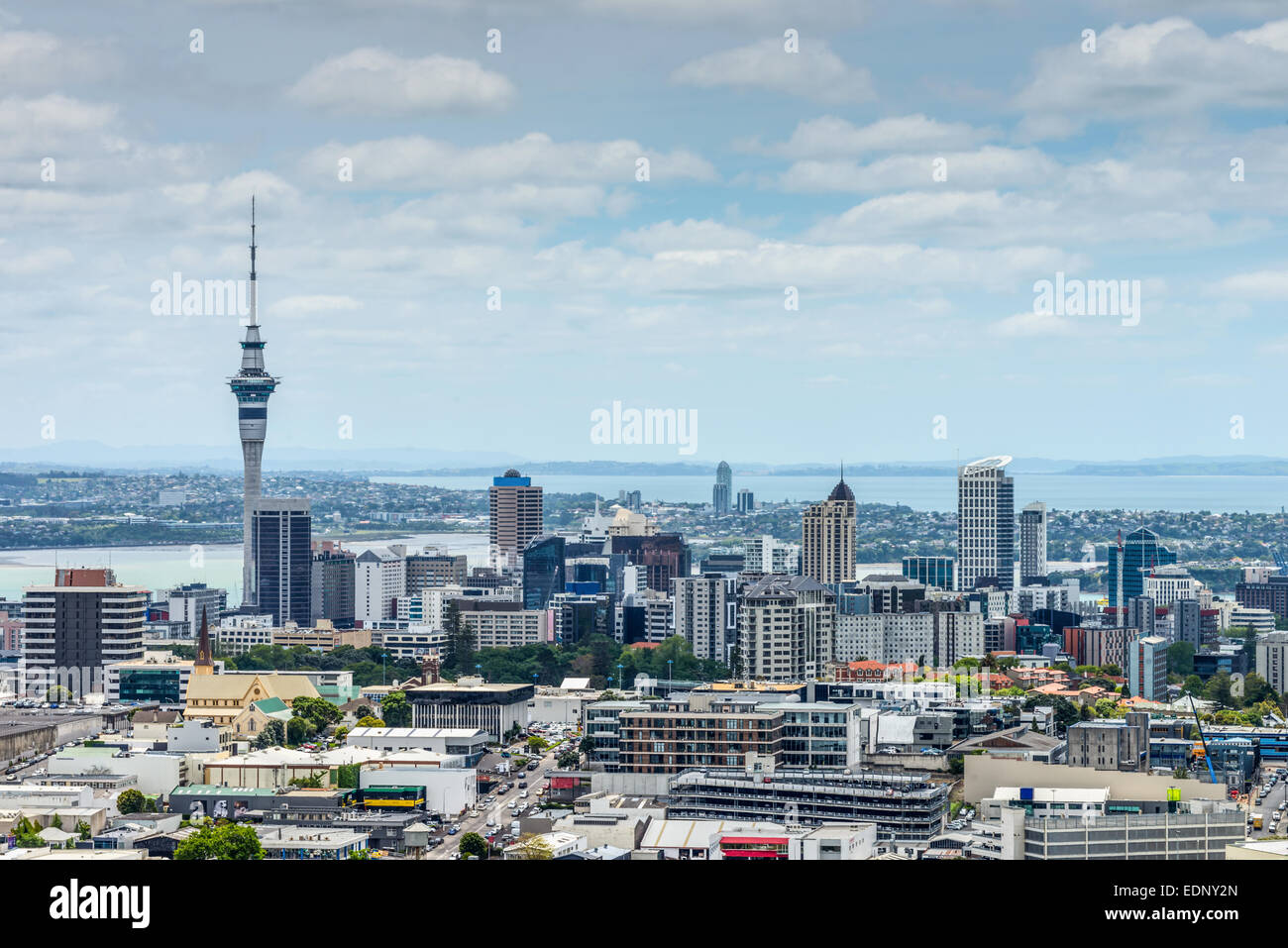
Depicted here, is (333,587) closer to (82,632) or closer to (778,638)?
(82,632)

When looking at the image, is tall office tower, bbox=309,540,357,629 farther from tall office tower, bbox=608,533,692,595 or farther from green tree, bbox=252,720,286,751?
green tree, bbox=252,720,286,751

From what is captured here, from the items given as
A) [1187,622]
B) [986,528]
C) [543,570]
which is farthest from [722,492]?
[1187,622]

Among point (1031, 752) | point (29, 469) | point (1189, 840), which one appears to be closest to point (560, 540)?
point (1031, 752)

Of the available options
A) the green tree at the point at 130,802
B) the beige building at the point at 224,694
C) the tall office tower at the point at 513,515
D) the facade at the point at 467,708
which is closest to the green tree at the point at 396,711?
the facade at the point at 467,708

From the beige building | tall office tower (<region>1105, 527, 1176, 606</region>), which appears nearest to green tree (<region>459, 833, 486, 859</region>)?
the beige building

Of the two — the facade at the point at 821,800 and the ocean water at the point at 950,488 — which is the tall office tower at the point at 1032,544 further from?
the facade at the point at 821,800
